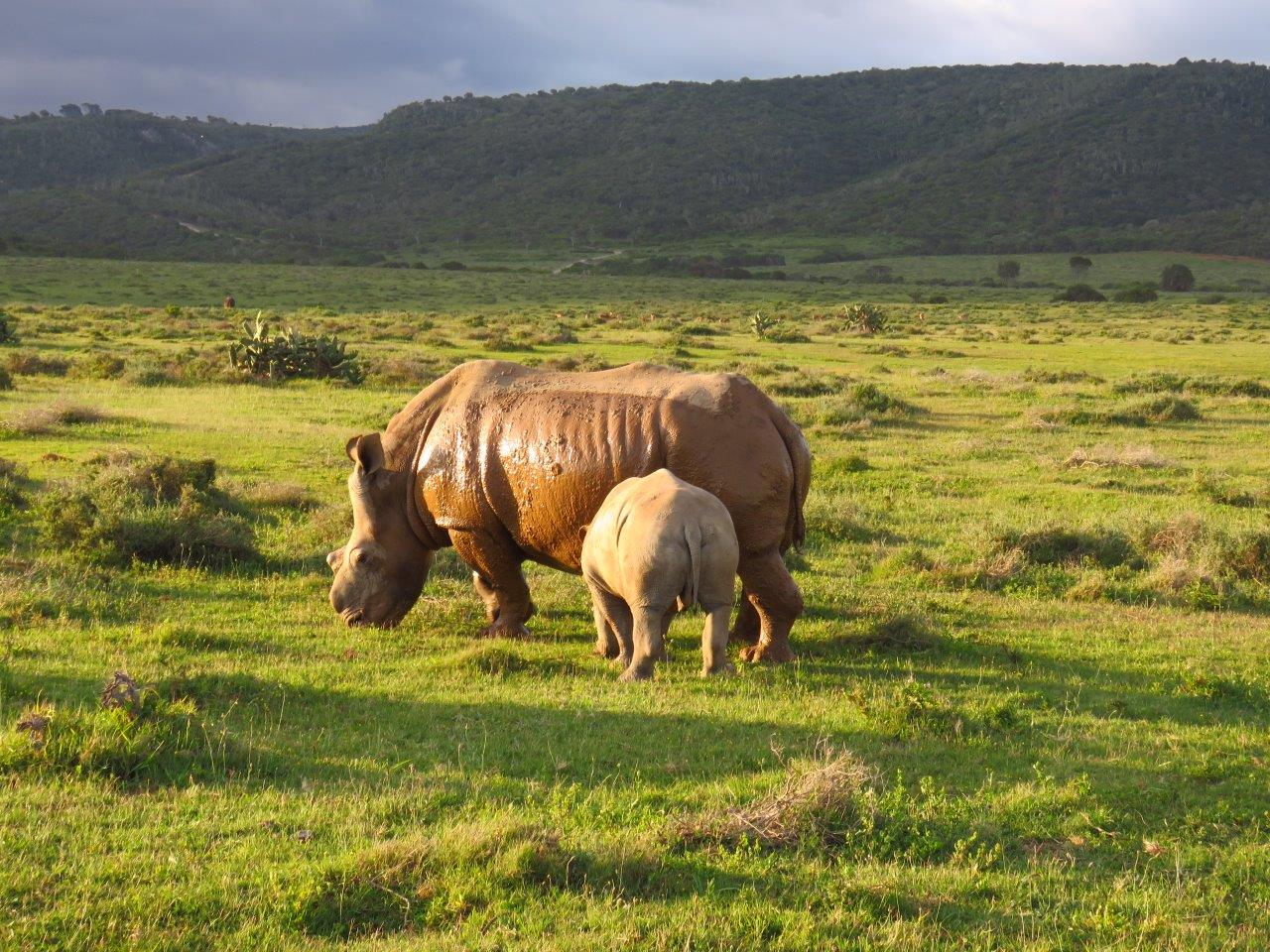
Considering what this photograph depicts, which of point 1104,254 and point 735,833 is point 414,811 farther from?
point 1104,254

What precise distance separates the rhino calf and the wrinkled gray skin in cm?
220

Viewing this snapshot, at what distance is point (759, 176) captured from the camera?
15400 centimetres

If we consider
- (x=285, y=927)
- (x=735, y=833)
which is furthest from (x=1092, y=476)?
(x=285, y=927)

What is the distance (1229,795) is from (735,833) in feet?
9.96

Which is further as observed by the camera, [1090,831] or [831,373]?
[831,373]

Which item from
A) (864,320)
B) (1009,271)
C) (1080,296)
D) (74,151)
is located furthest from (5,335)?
(74,151)

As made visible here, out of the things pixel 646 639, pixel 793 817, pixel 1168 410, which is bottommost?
pixel 793 817

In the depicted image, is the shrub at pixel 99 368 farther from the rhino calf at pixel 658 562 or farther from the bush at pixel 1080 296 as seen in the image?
the bush at pixel 1080 296

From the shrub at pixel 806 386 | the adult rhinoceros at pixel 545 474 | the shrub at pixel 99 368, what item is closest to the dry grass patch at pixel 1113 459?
the shrub at pixel 806 386

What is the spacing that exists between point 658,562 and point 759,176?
15168 centimetres

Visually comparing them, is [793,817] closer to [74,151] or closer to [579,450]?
[579,450]

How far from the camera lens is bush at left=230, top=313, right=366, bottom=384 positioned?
90.0ft

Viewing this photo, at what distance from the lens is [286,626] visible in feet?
33.0

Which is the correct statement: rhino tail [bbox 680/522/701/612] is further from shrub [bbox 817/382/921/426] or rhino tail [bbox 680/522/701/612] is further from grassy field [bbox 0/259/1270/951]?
shrub [bbox 817/382/921/426]
